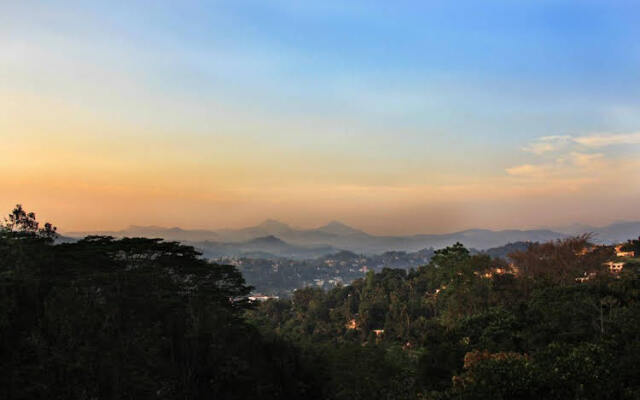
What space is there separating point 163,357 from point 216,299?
24.1 feet

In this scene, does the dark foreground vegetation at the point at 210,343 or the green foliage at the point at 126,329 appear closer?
the dark foreground vegetation at the point at 210,343

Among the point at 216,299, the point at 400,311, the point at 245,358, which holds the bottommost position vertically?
the point at 400,311

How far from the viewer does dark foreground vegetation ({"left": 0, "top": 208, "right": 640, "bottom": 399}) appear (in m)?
13.3

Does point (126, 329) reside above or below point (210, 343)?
above

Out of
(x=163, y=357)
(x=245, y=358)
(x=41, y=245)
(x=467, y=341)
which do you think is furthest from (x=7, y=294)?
(x=467, y=341)

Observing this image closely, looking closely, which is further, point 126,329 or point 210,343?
point 210,343

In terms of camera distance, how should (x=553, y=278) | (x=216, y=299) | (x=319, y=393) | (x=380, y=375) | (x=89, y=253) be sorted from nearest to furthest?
(x=380, y=375) < (x=89, y=253) < (x=319, y=393) < (x=216, y=299) < (x=553, y=278)

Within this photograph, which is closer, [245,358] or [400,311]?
[245,358]

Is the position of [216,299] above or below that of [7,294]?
below

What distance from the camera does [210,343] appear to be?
2352 cm

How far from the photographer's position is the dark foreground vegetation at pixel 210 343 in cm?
1334

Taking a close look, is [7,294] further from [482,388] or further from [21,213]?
[482,388]

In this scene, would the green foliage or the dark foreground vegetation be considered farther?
the green foliage

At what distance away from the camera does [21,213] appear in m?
21.6
